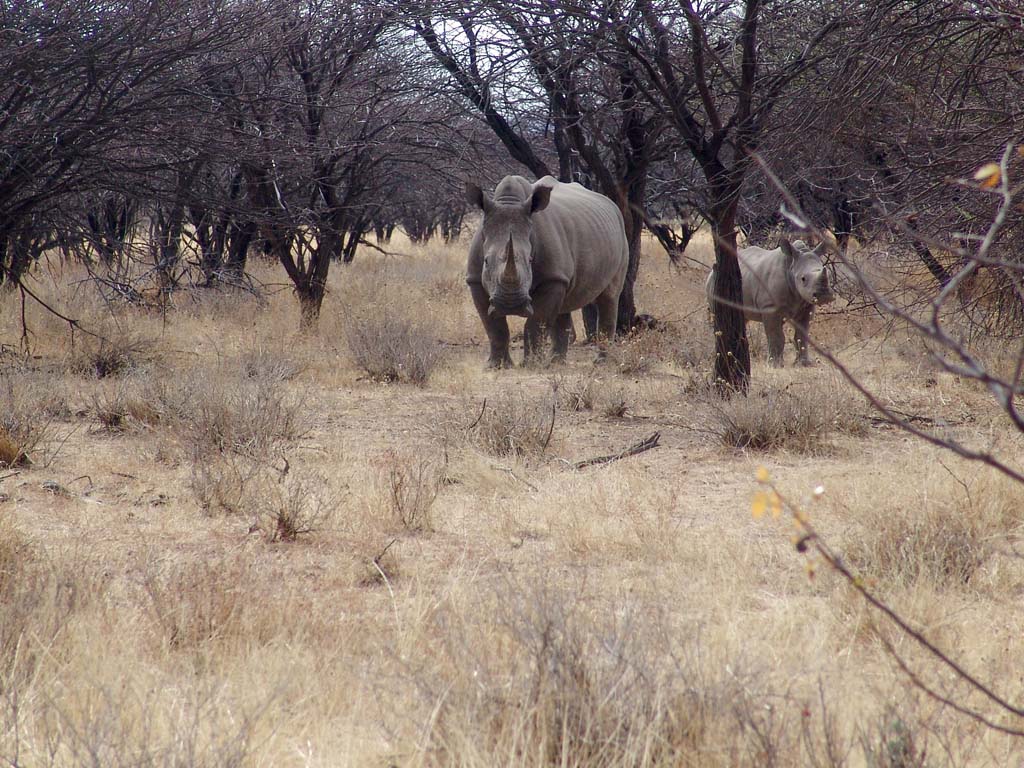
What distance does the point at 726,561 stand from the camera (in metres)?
4.22

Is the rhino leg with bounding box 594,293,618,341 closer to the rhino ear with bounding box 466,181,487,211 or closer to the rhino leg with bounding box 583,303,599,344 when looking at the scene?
the rhino leg with bounding box 583,303,599,344

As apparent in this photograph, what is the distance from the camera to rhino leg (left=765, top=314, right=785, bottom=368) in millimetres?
10734

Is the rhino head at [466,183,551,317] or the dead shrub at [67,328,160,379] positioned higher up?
the rhino head at [466,183,551,317]

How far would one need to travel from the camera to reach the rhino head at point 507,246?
9398 mm

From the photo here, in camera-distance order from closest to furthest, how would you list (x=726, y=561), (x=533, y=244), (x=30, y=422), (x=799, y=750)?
(x=799, y=750) → (x=726, y=561) → (x=30, y=422) → (x=533, y=244)

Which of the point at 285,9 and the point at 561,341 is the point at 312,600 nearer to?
the point at 285,9

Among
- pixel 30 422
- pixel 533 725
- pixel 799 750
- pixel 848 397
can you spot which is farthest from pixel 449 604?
pixel 848 397

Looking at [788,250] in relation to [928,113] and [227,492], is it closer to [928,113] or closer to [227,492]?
[928,113]

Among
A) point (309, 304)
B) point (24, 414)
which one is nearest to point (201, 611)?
point (24, 414)

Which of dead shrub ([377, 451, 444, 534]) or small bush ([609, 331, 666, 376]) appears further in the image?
small bush ([609, 331, 666, 376])

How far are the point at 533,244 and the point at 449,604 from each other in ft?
22.0

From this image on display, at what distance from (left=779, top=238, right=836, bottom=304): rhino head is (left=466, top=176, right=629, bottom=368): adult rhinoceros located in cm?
169

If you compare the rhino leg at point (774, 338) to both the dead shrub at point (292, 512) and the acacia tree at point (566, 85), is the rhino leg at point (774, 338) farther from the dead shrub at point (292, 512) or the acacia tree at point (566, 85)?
the dead shrub at point (292, 512)

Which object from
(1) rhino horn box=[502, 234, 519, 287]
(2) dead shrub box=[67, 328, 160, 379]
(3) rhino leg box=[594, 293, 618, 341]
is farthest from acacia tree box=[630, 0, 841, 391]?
(2) dead shrub box=[67, 328, 160, 379]
